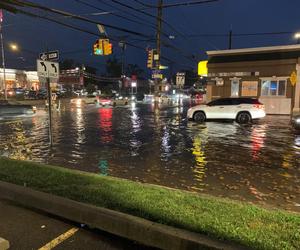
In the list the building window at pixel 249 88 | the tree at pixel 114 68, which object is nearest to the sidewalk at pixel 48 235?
the building window at pixel 249 88

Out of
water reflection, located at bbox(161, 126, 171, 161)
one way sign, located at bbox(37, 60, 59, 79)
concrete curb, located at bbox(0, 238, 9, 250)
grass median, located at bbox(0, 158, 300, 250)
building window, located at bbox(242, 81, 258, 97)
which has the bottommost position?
water reflection, located at bbox(161, 126, 171, 161)

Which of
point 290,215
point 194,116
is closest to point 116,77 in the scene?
point 194,116

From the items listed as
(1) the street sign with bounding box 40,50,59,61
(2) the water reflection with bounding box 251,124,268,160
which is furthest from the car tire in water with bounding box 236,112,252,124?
(1) the street sign with bounding box 40,50,59,61

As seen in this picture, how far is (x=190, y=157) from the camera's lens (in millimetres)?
10211

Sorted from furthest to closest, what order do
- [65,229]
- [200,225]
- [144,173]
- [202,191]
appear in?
[144,173] → [202,191] → [65,229] → [200,225]

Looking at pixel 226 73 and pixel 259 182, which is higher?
pixel 226 73

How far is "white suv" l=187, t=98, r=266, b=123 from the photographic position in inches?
808

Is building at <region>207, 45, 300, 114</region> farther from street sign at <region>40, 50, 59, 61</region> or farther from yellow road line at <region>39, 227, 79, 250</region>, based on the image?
yellow road line at <region>39, 227, 79, 250</region>

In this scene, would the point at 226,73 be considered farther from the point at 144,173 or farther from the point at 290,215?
the point at 290,215

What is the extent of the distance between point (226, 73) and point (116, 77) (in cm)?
8106

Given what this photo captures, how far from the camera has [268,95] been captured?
93.9ft

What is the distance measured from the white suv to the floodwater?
173 inches

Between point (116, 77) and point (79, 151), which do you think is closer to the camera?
point (79, 151)

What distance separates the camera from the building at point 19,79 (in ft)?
217
